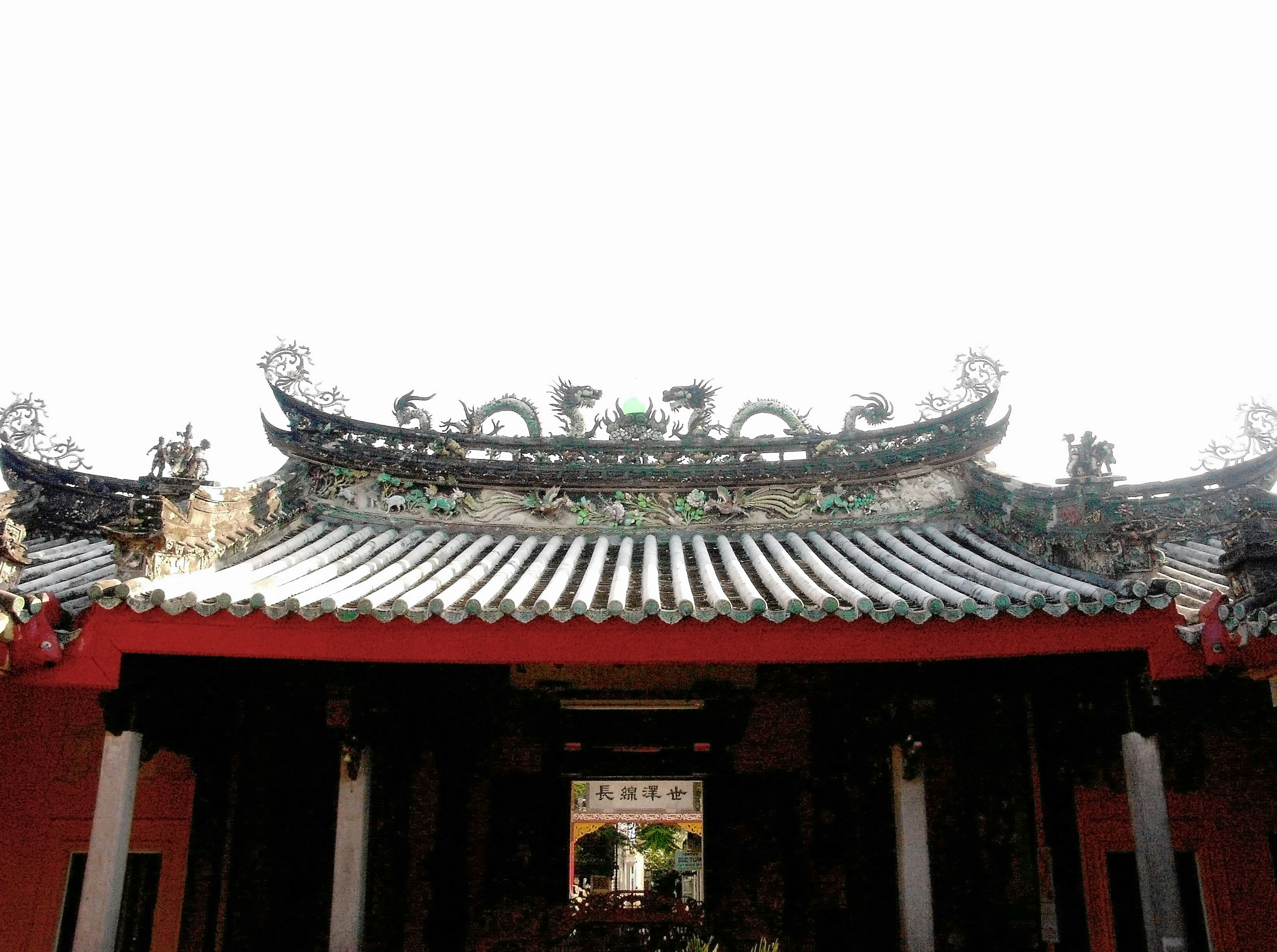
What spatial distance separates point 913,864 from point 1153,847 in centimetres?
138

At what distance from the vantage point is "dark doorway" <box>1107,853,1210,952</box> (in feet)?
21.0

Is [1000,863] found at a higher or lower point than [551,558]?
lower

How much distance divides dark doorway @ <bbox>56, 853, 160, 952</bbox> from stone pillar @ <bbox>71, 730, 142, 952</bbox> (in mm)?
1471

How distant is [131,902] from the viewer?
6.59m

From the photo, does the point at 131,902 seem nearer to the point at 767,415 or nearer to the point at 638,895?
the point at 638,895

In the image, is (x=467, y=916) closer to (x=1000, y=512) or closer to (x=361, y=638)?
(x=361, y=638)

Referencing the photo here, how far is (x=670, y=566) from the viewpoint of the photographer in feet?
22.4

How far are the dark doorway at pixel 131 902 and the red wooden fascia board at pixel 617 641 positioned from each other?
2.30 meters

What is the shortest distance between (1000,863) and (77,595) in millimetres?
6439

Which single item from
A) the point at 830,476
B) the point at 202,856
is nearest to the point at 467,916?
the point at 202,856

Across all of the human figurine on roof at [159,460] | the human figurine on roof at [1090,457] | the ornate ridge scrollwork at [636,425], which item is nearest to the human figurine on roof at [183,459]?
the human figurine on roof at [159,460]

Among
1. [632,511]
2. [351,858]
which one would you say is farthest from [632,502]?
[351,858]

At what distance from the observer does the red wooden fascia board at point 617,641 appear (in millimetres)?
4965

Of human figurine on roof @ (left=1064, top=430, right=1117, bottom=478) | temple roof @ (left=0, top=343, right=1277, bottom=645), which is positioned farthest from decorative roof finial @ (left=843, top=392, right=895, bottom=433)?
human figurine on roof @ (left=1064, top=430, right=1117, bottom=478)
